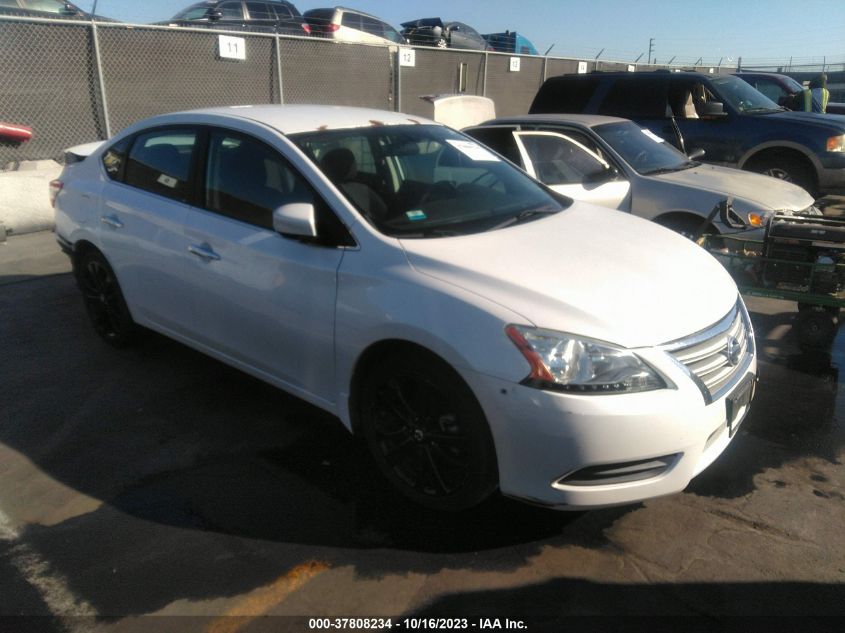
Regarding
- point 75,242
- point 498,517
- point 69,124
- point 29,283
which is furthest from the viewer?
point 69,124

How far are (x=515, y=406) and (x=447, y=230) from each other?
3.51 feet

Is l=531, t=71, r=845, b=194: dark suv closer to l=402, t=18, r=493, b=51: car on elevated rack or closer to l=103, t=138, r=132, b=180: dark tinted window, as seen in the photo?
l=103, t=138, r=132, b=180: dark tinted window

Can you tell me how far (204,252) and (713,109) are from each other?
24.4 ft

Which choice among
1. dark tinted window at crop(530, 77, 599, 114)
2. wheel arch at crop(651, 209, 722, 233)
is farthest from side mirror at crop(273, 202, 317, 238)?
dark tinted window at crop(530, 77, 599, 114)

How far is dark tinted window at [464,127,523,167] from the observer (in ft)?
21.8

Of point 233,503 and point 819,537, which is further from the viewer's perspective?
point 233,503

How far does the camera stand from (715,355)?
9.68 feet

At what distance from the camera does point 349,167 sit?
359 cm

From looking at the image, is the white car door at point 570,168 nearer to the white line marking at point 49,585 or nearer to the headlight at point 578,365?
the headlight at point 578,365

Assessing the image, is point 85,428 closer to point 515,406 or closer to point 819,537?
point 515,406

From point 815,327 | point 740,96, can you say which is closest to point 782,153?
point 740,96

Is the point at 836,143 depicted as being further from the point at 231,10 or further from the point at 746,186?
the point at 231,10

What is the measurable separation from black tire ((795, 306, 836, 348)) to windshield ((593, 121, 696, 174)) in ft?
6.83

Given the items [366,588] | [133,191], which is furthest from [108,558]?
[133,191]
